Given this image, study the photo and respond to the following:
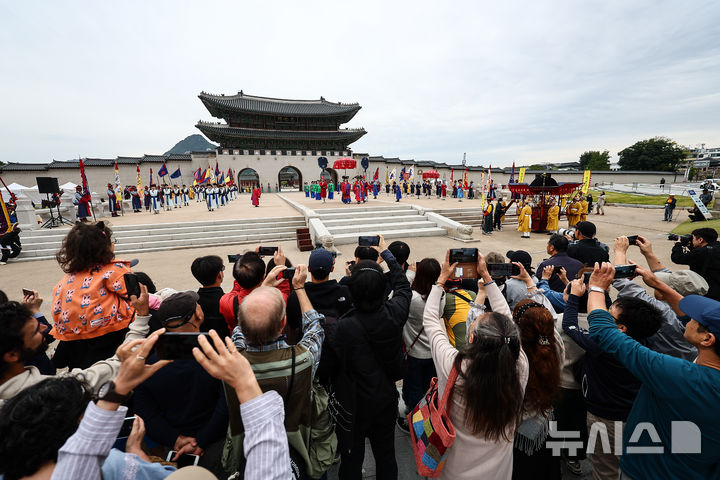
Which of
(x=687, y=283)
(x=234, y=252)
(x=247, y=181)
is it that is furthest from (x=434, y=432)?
(x=247, y=181)

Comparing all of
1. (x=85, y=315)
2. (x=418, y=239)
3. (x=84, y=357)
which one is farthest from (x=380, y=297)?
(x=418, y=239)

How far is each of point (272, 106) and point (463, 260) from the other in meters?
40.3

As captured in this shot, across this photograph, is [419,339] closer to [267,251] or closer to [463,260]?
[463,260]

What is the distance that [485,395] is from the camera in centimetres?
127

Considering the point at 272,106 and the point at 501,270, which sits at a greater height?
the point at 272,106

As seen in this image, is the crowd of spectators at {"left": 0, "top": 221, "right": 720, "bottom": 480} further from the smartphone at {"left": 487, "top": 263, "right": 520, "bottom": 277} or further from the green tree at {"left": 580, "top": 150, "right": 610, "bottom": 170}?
the green tree at {"left": 580, "top": 150, "right": 610, "bottom": 170}

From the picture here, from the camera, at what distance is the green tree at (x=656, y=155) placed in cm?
3926

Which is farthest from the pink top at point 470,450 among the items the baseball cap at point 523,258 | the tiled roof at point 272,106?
the tiled roof at point 272,106

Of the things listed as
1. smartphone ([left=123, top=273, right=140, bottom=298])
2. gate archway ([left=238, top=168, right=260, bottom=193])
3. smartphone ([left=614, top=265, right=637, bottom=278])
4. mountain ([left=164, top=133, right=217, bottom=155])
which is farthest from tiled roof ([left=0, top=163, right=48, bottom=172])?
mountain ([left=164, top=133, right=217, bottom=155])

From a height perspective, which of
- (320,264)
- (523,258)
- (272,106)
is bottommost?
(523,258)

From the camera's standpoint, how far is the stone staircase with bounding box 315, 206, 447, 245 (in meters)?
10.6

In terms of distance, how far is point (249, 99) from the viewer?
36.9m

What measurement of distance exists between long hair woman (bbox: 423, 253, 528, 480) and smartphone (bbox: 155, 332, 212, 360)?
1188mm

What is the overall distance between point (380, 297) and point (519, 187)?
1363 centimetres
